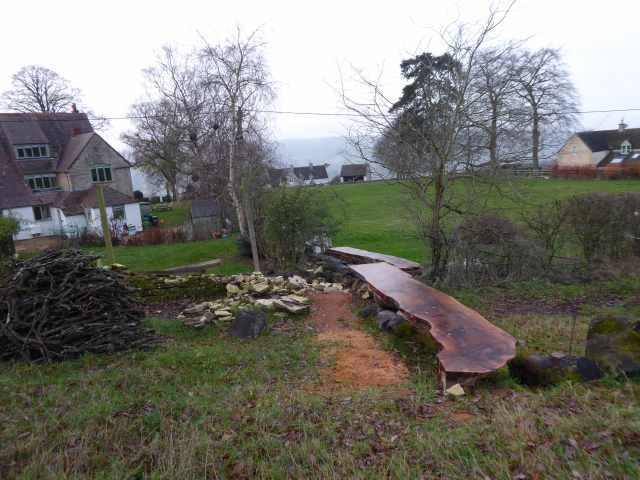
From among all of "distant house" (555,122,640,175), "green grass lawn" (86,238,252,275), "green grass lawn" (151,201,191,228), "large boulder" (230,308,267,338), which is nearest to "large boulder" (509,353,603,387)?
"large boulder" (230,308,267,338)

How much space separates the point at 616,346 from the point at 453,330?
1.70 meters

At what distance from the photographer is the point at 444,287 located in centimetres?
916

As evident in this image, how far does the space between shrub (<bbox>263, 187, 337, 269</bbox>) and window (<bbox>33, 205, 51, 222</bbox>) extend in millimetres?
21885

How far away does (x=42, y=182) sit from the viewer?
3114 centimetres

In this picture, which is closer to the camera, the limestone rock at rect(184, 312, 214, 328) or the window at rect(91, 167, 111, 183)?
the limestone rock at rect(184, 312, 214, 328)

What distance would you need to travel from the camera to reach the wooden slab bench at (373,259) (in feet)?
35.5

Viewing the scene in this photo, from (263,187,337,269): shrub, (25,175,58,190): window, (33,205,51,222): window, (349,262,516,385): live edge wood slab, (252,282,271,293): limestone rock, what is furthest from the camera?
(25,175,58,190): window

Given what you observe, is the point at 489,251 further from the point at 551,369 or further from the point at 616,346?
the point at 551,369

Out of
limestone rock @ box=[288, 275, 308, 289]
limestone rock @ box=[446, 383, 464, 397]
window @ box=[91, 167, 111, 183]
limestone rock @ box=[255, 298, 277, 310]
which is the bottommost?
limestone rock @ box=[288, 275, 308, 289]

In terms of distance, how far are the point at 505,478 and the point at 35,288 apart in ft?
20.7

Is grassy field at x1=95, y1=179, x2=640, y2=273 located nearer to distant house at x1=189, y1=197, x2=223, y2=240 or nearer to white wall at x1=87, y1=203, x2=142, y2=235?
distant house at x1=189, y1=197, x2=223, y2=240

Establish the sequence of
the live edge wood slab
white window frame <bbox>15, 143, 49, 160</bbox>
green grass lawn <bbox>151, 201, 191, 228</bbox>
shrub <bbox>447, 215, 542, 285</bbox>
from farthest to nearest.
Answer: green grass lawn <bbox>151, 201, 191, 228</bbox> < white window frame <bbox>15, 143, 49, 160</bbox> < shrub <bbox>447, 215, 542, 285</bbox> < the live edge wood slab

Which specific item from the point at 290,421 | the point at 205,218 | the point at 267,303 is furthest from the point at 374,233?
the point at 290,421

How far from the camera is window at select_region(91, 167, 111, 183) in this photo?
31.4m
